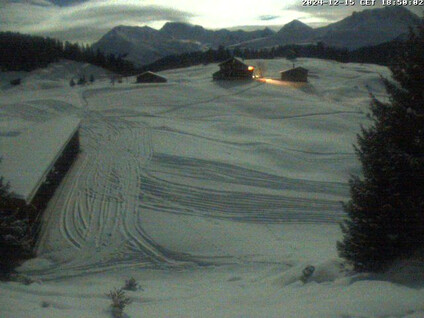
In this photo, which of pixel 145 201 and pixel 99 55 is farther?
pixel 99 55

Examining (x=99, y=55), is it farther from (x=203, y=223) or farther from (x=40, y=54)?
(x=203, y=223)

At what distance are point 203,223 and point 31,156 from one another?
614 cm

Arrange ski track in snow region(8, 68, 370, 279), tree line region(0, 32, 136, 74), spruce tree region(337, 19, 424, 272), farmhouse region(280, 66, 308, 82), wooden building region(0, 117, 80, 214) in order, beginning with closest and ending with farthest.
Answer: spruce tree region(337, 19, 424, 272), ski track in snow region(8, 68, 370, 279), wooden building region(0, 117, 80, 214), farmhouse region(280, 66, 308, 82), tree line region(0, 32, 136, 74)

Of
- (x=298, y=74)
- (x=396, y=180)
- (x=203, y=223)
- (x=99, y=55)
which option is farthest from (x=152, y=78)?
(x=396, y=180)

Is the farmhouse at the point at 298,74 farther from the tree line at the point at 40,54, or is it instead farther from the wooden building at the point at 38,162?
the wooden building at the point at 38,162

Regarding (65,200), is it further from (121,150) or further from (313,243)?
(313,243)

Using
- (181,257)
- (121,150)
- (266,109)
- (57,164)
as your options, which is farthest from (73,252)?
(266,109)

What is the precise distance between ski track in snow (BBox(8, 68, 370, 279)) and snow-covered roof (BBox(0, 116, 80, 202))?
1.34 metres

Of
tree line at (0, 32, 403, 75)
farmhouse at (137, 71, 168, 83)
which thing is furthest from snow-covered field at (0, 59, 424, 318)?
tree line at (0, 32, 403, 75)

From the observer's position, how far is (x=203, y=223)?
36.5 ft

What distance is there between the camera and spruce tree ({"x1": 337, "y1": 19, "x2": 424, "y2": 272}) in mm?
6348

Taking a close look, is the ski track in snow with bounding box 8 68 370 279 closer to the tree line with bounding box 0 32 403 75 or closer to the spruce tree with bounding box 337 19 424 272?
the spruce tree with bounding box 337 19 424 272

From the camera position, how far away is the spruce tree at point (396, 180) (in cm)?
635

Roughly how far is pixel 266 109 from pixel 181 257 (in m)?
22.6
